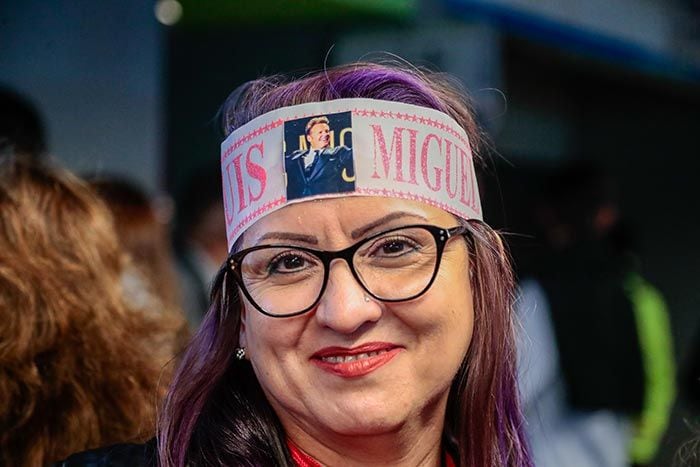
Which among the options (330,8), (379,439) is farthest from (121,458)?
(330,8)

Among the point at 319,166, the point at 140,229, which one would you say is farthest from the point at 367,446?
the point at 140,229

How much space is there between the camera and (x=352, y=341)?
2.11 m

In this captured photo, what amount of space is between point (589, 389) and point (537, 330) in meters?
0.37

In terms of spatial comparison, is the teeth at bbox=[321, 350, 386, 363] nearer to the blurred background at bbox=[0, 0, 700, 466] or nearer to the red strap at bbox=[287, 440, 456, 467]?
the red strap at bbox=[287, 440, 456, 467]

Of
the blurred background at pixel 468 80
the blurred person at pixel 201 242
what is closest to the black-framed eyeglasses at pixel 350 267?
the blurred background at pixel 468 80

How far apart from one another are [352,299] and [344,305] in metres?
0.02

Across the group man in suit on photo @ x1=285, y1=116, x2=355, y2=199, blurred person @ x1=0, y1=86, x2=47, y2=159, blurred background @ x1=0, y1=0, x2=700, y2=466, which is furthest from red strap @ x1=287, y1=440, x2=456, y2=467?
blurred person @ x1=0, y1=86, x2=47, y2=159

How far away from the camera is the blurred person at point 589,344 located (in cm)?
508

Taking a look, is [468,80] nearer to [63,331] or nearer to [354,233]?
[63,331]

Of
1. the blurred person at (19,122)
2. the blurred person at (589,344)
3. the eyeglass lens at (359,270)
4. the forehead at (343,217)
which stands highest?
the blurred person at (19,122)

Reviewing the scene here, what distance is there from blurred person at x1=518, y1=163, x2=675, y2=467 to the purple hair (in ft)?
7.73

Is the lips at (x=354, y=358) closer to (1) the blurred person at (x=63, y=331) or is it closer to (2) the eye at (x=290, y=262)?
(2) the eye at (x=290, y=262)

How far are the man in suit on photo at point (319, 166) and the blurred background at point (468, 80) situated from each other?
0.32m

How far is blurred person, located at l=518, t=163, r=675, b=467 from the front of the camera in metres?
5.08
